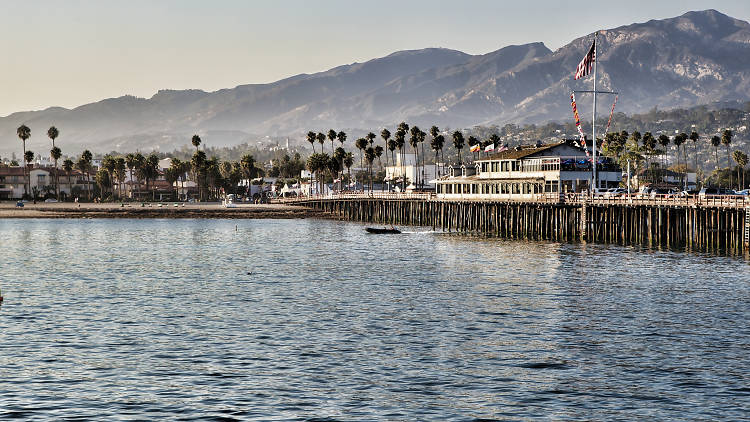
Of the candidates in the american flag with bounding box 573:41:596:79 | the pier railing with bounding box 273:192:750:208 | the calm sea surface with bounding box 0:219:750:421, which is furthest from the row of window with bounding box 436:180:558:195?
the calm sea surface with bounding box 0:219:750:421

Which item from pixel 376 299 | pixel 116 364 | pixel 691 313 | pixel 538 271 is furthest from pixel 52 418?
pixel 538 271

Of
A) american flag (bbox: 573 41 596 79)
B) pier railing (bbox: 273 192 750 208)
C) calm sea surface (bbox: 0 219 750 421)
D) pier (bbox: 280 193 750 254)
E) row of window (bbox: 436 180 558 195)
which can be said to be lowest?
calm sea surface (bbox: 0 219 750 421)

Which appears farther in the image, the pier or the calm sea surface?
the pier

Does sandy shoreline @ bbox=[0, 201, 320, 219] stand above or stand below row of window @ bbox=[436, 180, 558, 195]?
below

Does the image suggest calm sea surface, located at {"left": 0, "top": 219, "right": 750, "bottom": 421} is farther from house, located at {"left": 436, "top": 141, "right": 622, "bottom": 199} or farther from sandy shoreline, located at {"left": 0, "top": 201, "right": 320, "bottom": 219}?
sandy shoreline, located at {"left": 0, "top": 201, "right": 320, "bottom": 219}

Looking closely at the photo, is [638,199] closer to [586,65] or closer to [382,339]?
[586,65]

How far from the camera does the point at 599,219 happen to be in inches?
4050

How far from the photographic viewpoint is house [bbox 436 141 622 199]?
373ft

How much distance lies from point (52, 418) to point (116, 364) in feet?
24.2

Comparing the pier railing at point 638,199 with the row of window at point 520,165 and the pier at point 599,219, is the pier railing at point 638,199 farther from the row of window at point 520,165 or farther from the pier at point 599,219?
the row of window at point 520,165

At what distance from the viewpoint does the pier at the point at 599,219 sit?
83.1m

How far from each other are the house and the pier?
257 centimetres

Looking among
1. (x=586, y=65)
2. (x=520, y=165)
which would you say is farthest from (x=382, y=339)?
(x=520, y=165)

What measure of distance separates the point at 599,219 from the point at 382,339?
220 feet
